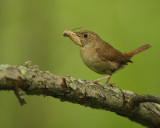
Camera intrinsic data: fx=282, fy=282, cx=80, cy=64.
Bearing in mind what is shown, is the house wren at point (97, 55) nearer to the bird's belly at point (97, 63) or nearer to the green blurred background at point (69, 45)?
the bird's belly at point (97, 63)

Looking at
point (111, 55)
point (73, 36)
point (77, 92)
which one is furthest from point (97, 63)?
point (77, 92)

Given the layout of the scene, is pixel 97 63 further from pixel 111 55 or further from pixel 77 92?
pixel 77 92

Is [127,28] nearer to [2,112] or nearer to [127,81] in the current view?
[127,81]

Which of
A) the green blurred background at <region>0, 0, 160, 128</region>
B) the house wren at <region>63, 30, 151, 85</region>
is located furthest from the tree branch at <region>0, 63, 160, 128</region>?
the green blurred background at <region>0, 0, 160, 128</region>

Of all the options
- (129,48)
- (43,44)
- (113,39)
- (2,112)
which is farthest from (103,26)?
(2,112)

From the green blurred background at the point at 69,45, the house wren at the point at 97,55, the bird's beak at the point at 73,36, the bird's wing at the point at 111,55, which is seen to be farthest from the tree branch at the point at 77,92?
the green blurred background at the point at 69,45
